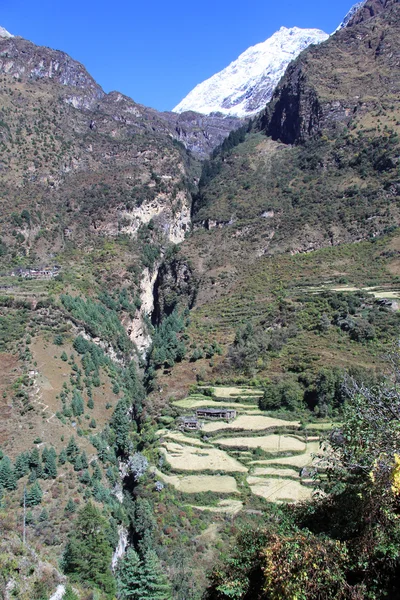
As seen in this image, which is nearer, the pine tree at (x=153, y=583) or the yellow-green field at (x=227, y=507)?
the pine tree at (x=153, y=583)

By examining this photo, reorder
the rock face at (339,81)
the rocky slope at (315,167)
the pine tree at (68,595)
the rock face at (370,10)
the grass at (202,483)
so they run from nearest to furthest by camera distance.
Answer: the pine tree at (68,595) → the grass at (202,483) → the rocky slope at (315,167) → the rock face at (339,81) → the rock face at (370,10)

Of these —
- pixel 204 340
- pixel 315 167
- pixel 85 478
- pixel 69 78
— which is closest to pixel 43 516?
pixel 85 478

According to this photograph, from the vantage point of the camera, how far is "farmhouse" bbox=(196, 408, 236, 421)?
137ft

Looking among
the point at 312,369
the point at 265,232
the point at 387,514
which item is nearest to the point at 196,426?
the point at 312,369

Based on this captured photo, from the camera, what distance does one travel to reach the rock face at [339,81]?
10131 cm

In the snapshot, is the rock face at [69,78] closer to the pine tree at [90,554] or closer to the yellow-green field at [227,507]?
the yellow-green field at [227,507]

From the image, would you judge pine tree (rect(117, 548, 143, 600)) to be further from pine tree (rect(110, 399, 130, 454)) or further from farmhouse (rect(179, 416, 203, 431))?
pine tree (rect(110, 399, 130, 454))

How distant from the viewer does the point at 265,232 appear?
3526 inches

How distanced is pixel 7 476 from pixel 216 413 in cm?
1726

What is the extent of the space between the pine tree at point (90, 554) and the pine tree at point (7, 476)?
703 cm

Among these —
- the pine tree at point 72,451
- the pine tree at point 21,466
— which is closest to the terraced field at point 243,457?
the pine tree at point 72,451

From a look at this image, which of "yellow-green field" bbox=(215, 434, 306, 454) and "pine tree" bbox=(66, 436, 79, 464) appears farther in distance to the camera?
"pine tree" bbox=(66, 436, 79, 464)

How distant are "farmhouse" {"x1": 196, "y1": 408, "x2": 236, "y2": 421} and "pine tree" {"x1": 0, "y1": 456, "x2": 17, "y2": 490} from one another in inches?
619

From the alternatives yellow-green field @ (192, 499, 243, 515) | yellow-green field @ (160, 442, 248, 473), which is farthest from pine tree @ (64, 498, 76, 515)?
yellow-green field @ (192, 499, 243, 515)
